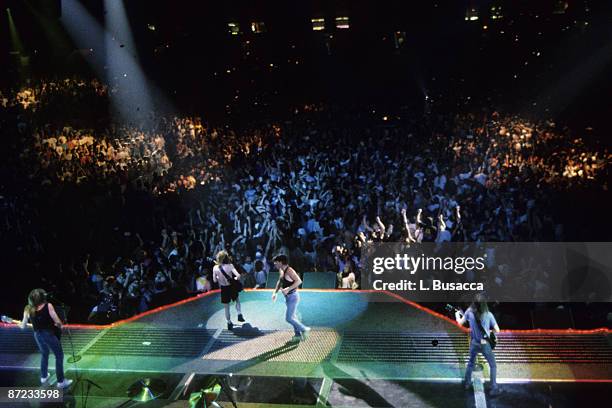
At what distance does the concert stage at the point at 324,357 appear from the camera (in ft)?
19.9

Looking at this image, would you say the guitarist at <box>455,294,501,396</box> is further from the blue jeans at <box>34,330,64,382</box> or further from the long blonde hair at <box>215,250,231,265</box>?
the blue jeans at <box>34,330,64,382</box>

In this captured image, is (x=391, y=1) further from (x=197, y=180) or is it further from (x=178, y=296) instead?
(x=178, y=296)

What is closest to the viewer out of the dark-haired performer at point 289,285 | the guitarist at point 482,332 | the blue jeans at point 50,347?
the guitarist at point 482,332

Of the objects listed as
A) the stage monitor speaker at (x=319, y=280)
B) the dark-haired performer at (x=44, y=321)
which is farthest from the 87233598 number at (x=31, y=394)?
the stage monitor speaker at (x=319, y=280)

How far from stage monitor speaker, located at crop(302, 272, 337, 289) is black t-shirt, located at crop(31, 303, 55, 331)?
13.4 feet

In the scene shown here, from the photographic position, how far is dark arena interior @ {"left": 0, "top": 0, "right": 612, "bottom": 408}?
256 inches

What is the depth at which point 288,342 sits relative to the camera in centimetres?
731

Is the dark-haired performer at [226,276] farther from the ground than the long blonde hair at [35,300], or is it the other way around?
the long blonde hair at [35,300]

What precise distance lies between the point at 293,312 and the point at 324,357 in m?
0.75

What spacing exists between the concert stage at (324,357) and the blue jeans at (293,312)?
202 mm

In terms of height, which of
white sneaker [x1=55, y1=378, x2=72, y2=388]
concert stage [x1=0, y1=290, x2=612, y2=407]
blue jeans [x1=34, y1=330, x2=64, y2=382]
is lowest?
concert stage [x1=0, y1=290, x2=612, y2=407]

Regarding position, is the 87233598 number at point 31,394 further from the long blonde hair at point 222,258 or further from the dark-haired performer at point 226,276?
the long blonde hair at point 222,258

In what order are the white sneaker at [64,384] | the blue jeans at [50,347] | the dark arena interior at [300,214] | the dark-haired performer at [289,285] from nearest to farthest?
the blue jeans at [50,347]
the white sneaker at [64,384]
the dark arena interior at [300,214]
the dark-haired performer at [289,285]

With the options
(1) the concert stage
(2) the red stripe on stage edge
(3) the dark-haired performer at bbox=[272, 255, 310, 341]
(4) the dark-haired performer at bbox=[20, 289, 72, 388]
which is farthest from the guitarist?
(4) the dark-haired performer at bbox=[20, 289, 72, 388]
